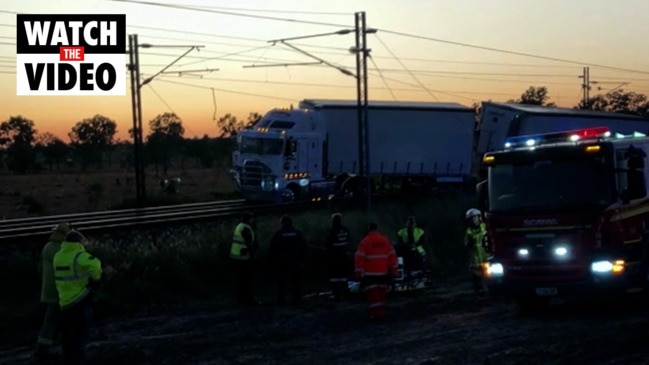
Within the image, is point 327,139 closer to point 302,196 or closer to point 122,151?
point 302,196

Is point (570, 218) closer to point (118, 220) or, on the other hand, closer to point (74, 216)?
point (118, 220)

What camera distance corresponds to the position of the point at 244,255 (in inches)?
744

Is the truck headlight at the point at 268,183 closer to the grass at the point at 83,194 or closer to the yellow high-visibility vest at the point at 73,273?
the grass at the point at 83,194

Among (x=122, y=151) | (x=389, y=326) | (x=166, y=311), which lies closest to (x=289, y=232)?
(x=166, y=311)

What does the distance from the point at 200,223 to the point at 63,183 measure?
2648 inches

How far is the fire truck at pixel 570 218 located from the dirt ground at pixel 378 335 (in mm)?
702

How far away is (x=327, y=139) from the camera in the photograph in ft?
143

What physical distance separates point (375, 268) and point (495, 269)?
207 centimetres

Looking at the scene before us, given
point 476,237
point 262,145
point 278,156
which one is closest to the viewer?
point 476,237

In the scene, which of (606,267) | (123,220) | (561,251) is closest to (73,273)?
(561,251)

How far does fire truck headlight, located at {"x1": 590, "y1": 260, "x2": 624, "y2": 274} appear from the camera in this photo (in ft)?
48.9

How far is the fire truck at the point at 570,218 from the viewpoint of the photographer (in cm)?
1500

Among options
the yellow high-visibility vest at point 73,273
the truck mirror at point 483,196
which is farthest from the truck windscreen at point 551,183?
the yellow high-visibility vest at point 73,273

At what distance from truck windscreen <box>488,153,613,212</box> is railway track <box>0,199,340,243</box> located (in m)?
11.9
